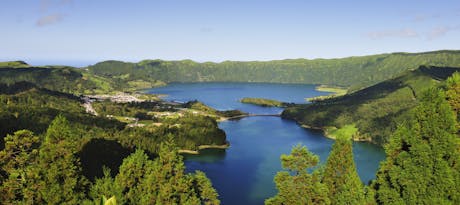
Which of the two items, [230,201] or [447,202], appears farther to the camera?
[230,201]

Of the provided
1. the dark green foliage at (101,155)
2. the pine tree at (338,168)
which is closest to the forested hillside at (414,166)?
the pine tree at (338,168)

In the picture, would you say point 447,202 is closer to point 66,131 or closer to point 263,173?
point 66,131

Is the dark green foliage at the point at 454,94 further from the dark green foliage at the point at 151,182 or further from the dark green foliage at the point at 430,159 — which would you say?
the dark green foliage at the point at 151,182

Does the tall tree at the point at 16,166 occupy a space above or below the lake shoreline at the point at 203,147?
above

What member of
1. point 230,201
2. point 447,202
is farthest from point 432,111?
point 230,201

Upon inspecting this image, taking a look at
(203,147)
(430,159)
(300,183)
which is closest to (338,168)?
(300,183)

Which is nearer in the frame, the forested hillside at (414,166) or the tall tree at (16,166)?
the forested hillside at (414,166)
